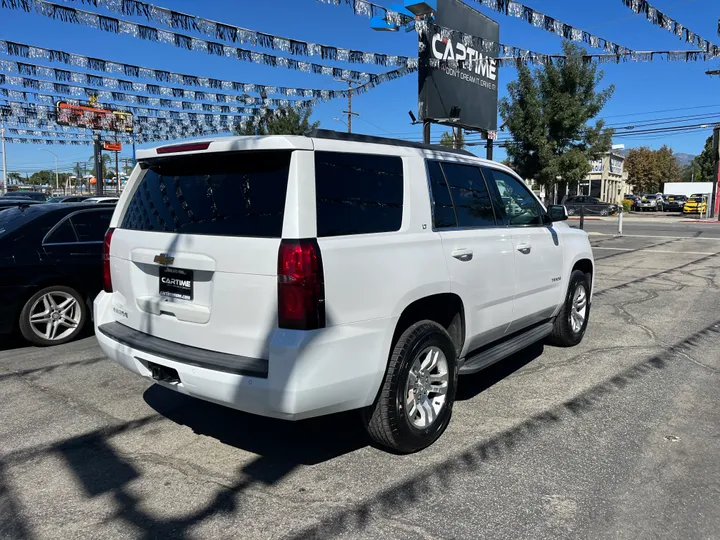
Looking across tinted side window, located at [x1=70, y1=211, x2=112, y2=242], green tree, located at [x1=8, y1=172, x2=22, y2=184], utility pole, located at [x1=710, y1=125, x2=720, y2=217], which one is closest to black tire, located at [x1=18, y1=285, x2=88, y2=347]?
tinted side window, located at [x1=70, y1=211, x2=112, y2=242]

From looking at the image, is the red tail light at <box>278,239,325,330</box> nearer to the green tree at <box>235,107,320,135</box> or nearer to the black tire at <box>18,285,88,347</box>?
the black tire at <box>18,285,88,347</box>

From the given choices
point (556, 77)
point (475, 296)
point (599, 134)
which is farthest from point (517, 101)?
point (475, 296)

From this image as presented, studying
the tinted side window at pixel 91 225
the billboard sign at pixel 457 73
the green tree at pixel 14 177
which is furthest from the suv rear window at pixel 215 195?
the green tree at pixel 14 177

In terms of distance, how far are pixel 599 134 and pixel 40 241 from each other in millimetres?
23707

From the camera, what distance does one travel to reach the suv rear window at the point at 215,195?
2996 millimetres

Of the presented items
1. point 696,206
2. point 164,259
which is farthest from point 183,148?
point 696,206

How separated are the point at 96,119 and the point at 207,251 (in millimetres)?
28997

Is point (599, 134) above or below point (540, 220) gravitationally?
above

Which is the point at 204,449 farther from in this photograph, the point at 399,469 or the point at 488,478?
the point at 488,478

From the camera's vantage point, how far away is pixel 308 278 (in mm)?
2781

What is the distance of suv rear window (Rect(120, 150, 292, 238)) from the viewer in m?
3.00

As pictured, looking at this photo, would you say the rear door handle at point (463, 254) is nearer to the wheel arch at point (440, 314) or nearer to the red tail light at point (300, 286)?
the wheel arch at point (440, 314)

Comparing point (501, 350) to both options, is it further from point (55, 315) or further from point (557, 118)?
point (557, 118)

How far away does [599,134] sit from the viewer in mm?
24250
